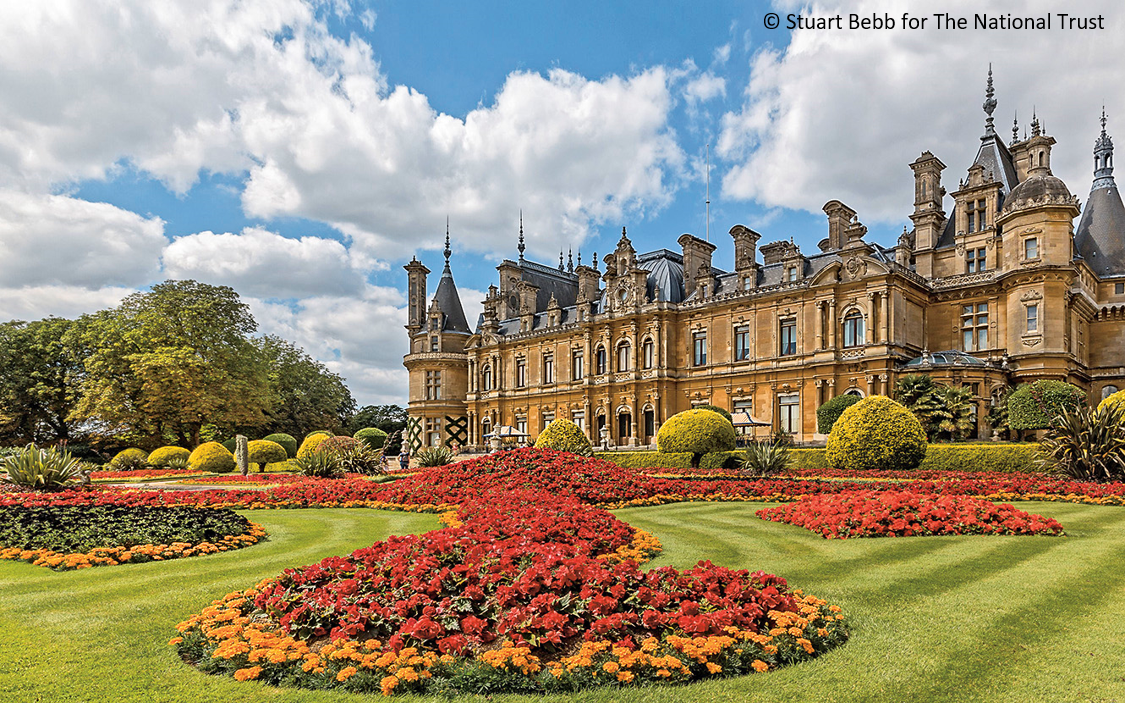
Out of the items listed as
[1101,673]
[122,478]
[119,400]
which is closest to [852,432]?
[1101,673]

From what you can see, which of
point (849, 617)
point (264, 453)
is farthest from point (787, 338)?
point (849, 617)

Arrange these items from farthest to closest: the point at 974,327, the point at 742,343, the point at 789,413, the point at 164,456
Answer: the point at 742,343 → the point at 789,413 → the point at 974,327 → the point at 164,456

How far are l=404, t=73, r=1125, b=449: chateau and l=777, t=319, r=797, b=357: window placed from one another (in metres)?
0.08

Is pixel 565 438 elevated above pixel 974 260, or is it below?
below

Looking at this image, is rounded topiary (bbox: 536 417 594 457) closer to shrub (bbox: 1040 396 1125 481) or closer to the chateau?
the chateau

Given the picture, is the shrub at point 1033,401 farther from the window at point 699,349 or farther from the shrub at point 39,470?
the shrub at point 39,470

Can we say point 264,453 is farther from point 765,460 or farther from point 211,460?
point 765,460

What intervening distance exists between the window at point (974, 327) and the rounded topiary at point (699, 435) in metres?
17.8

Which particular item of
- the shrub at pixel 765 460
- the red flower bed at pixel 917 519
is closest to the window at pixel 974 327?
the shrub at pixel 765 460

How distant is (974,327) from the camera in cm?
3819

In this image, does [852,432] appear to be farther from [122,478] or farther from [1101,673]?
[122,478]

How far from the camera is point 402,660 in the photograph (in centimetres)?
546

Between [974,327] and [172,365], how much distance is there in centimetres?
4619

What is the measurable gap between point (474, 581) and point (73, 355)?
2049 inches
